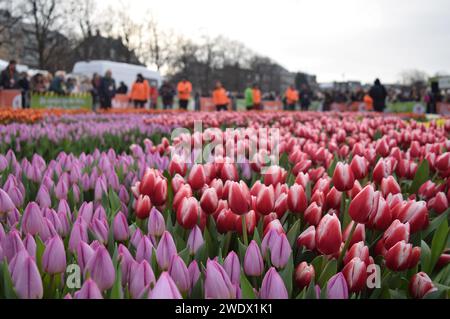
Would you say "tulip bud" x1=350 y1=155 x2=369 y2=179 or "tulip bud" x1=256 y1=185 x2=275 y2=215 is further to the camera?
"tulip bud" x1=350 y1=155 x2=369 y2=179

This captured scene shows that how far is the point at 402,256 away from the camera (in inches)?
55.4

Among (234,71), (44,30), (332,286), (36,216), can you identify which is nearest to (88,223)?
(36,216)

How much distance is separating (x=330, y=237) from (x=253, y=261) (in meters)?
0.24

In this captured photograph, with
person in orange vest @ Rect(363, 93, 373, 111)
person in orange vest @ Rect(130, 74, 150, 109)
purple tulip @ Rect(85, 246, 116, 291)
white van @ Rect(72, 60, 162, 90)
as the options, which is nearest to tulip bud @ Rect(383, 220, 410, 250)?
purple tulip @ Rect(85, 246, 116, 291)

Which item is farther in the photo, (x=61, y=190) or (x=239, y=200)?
(x=61, y=190)

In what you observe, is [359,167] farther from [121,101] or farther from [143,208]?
[121,101]

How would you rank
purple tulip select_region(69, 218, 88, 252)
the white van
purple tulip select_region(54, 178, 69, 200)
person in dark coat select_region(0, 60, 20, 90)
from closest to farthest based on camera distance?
purple tulip select_region(69, 218, 88, 252) < purple tulip select_region(54, 178, 69, 200) < person in dark coat select_region(0, 60, 20, 90) < the white van

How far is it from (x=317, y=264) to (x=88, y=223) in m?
0.81

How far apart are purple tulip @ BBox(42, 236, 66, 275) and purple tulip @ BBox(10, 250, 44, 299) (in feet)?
0.38

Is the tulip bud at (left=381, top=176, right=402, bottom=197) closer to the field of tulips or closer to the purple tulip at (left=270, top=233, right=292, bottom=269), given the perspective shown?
the field of tulips

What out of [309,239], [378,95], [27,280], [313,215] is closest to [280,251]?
[309,239]

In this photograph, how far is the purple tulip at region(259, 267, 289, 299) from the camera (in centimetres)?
117

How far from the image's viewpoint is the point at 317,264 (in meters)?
1.46

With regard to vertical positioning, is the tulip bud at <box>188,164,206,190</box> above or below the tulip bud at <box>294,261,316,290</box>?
above
